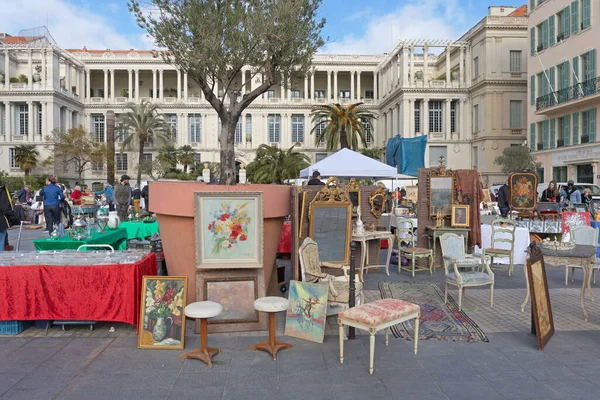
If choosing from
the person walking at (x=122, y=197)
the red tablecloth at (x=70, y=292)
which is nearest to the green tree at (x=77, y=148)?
the person walking at (x=122, y=197)

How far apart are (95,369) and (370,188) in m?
6.43

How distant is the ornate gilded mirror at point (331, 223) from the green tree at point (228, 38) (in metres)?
1.45

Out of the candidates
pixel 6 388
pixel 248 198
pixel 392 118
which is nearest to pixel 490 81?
pixel 392 118

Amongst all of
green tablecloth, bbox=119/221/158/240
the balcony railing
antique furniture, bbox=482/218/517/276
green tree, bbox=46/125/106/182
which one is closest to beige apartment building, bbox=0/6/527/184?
green tree, bbox=46/125/106/182

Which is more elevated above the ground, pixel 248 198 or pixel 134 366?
pixel 248 198

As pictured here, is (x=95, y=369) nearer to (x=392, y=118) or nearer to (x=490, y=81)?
(x=490, y=81)

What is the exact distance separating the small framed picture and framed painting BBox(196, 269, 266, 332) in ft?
18.6

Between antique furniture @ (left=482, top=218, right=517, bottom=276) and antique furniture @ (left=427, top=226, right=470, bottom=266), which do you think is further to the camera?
antique furniture @ (left=427, top=226, right=470, bottom=266)

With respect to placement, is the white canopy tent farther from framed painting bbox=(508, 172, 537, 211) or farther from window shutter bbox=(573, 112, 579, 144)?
window shutter bbox=(573, 112, 579, 144)

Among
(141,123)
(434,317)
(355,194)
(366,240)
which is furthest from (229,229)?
(141,123)

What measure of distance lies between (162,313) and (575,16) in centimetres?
2938

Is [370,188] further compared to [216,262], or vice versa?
[370,188]

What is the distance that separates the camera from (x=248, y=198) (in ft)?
19.1

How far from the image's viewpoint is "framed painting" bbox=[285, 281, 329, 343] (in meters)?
5.43
